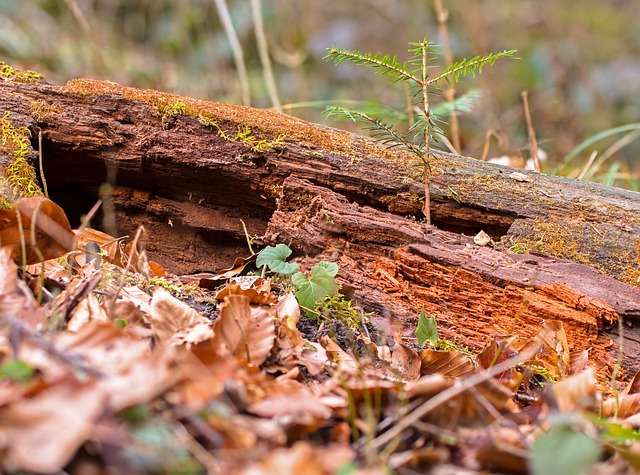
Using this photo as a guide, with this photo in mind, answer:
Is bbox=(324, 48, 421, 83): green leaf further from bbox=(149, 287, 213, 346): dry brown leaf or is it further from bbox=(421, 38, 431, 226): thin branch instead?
bbox=(149, 287, 213, 346): dry brown leaf

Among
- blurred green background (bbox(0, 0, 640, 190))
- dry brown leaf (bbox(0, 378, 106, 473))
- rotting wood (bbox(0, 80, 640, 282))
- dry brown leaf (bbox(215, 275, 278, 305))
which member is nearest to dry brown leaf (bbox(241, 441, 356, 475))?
dry brown leaf (bbox(0, 378, 106, 473))

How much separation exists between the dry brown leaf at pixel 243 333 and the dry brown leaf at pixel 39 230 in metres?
0.55

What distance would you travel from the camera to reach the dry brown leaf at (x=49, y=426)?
880 millimetres

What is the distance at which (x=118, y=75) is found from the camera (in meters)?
5.82

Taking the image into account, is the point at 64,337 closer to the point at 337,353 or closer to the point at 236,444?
the point at 236,444

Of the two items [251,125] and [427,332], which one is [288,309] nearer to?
[427,332]

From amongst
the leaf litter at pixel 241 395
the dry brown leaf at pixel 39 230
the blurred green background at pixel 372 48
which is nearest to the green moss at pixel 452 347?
the leaf litter at pixel 241 395

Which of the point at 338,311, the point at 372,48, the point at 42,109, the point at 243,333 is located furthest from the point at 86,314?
the point at 372,48

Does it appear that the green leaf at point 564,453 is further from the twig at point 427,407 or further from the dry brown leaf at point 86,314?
the dry brown leaf at point 86,314

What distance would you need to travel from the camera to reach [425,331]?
2.01 meters

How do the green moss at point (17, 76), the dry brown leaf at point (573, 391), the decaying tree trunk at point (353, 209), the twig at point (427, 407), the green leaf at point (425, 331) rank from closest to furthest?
the twig at point (427, 407), the dry brown leaf at point (573, 391), the green leaf at point (425, 331), the decaying tree trunk at point (353, 209), the green moss at point (17, 76)

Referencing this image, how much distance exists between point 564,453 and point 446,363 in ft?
2.75

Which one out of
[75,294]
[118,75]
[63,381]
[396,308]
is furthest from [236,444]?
[118,75]

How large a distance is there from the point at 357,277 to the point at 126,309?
854mm
